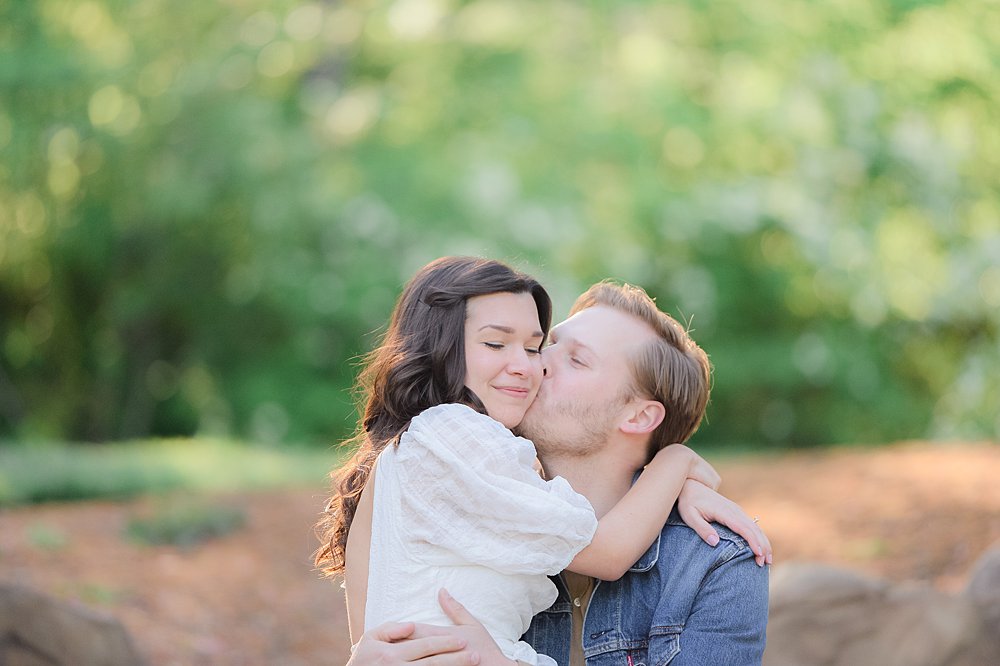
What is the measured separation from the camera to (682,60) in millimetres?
12617

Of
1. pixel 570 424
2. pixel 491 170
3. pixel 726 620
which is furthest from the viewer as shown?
pixel 491 170

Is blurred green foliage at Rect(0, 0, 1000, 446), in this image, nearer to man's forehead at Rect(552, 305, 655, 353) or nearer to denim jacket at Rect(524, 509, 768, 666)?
man's forehead at Rect(552, 305, 655, 353)

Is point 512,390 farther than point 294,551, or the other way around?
point 294,551

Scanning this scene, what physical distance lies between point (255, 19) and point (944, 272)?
824cm

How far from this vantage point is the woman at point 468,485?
246cm

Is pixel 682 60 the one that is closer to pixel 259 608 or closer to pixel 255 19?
pixel 255 19

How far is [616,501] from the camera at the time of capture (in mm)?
2826

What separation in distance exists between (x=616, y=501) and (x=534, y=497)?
1.48ft

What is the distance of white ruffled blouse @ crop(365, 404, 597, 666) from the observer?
245 cm

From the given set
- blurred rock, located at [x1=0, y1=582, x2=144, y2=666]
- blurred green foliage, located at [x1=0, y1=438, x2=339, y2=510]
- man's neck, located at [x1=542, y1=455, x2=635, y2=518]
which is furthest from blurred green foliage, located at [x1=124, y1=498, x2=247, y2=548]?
man's neck, located at [x1=542, y1=455, x2=635, y2=518]

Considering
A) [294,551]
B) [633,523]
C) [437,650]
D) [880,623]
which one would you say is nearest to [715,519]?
[633,523]

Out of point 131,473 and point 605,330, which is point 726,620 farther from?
point 131,473

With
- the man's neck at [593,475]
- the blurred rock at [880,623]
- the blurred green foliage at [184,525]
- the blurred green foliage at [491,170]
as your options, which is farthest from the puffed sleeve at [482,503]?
the blurred green foliage at [491,170]

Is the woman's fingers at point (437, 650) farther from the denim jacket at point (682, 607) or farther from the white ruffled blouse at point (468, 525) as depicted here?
the denim jacket at point (682, 607)
